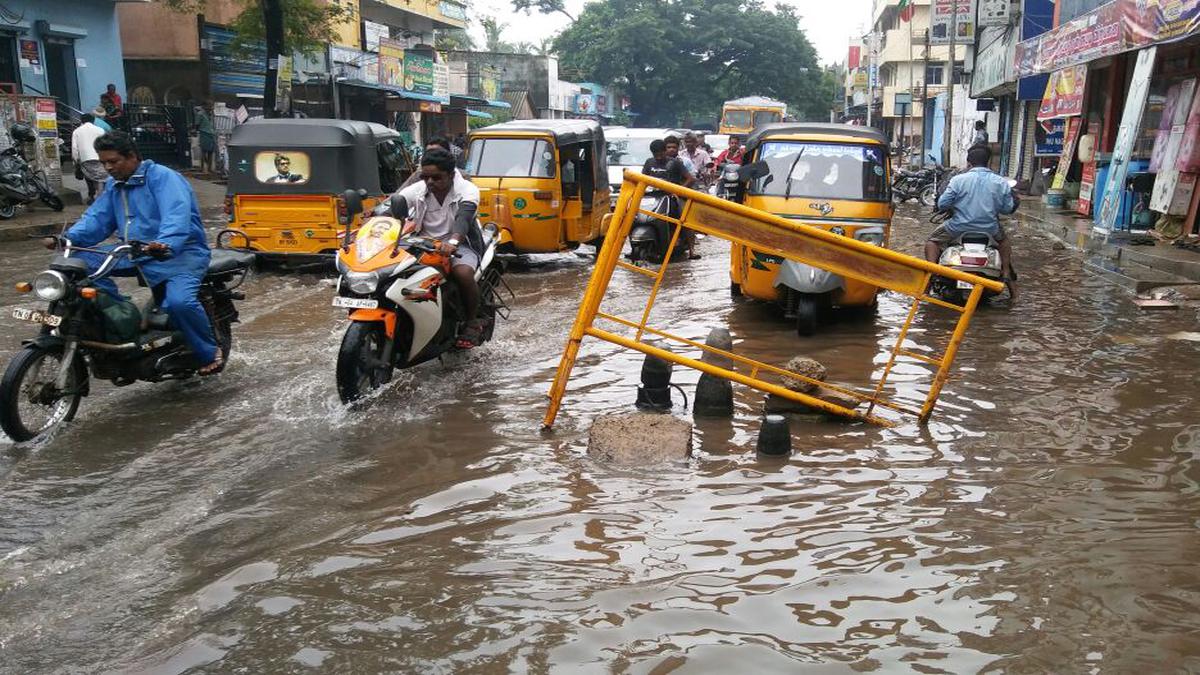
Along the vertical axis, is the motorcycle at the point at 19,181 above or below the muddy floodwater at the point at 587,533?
above

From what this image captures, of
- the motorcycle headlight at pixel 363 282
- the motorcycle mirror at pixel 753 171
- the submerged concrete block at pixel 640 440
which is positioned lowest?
the submerged concrete block at pixel 640 440

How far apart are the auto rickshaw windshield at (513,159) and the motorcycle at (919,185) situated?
13967mm

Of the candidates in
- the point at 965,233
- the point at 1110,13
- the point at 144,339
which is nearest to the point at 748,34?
the point at 1110,13

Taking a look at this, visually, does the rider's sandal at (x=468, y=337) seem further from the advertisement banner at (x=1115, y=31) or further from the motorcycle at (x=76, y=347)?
the advertisement banner at (x=1115, y=31)

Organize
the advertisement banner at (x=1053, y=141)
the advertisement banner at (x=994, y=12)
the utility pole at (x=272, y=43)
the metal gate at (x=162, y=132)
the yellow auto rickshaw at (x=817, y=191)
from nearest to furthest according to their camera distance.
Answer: the yellow auto rickshaw at (x=817, y=191), the utility pole at (x=272, y=43), the advertisement banner at (x=1053, y=141), the metal gate at (x=162, y=132), the advertisement banner at (x=994, y=12)

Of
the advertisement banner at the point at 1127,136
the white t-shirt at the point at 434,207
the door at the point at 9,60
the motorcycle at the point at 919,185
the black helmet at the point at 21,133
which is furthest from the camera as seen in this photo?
the motorcycle at the point at 919,185

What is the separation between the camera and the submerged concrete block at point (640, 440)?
533cm

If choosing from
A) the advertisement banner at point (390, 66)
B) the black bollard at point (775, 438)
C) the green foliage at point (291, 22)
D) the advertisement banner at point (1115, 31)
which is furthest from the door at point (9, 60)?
the black bollard at point (775, 438)

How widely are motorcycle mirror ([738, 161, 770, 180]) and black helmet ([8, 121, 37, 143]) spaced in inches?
501

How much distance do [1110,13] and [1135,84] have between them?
1461mm

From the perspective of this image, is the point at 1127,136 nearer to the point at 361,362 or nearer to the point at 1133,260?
the point at 1133,260

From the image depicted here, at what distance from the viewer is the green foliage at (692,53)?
65125 mm

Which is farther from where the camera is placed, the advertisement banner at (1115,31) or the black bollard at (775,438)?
the advertisement banner at (1115,31)

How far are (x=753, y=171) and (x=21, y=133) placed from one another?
12.8 m
